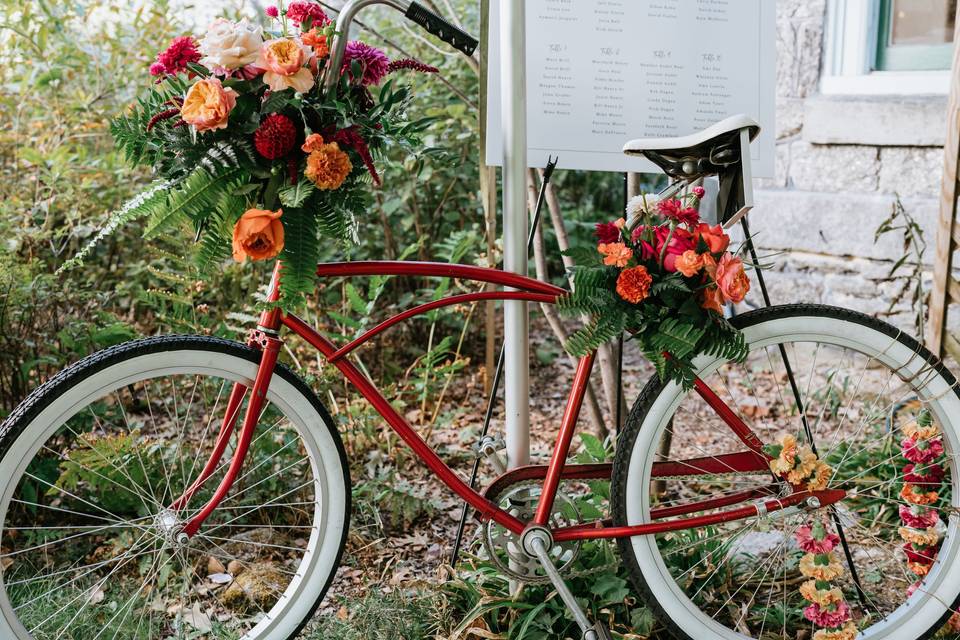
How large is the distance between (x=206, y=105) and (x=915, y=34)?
121 inches

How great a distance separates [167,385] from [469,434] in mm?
1224

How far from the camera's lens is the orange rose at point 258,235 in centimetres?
150

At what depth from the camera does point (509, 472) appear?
190cm

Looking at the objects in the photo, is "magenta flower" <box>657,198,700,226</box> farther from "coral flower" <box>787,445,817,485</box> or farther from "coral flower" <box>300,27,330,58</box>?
"coral flower" <box>300,27,330,58</box>

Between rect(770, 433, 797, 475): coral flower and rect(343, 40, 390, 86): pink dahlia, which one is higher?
rect(343, 40, 390, 86): pink dahlia

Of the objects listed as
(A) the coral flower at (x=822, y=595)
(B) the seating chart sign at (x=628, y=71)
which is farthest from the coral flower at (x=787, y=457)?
(B) the seating chart sign at (x=628, y=71)

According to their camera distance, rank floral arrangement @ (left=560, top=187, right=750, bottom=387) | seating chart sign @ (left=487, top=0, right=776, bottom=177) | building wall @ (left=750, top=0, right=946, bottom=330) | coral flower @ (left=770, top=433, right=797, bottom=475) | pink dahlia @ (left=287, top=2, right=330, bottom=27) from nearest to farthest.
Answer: pink dahlia @ (left=287, top=2, right=330, bottom=27)
floral arrangement @ (left=560, top=187, right=750, bottom=387)
coral flower @ (left=770, top=433, right=797, bottom=475)
seating chart sign @ (left=487, top=0, right=776, bottom=177)
building wall @ (left=750, top=0, right=946, bottom=330)

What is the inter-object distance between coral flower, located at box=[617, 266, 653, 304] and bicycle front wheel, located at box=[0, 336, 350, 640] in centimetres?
70

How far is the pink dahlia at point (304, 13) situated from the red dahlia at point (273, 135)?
0.70 feet

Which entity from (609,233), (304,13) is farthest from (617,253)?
(304,13)

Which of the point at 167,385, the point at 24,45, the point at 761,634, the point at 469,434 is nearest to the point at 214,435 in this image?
the point at 167,385

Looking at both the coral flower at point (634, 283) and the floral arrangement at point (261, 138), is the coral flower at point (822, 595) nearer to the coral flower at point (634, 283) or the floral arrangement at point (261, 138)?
the coral flower at point (634, 283)

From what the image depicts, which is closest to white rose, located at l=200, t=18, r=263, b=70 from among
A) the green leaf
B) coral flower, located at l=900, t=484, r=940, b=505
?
the green leaf

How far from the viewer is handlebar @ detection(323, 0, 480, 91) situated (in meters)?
1.54
